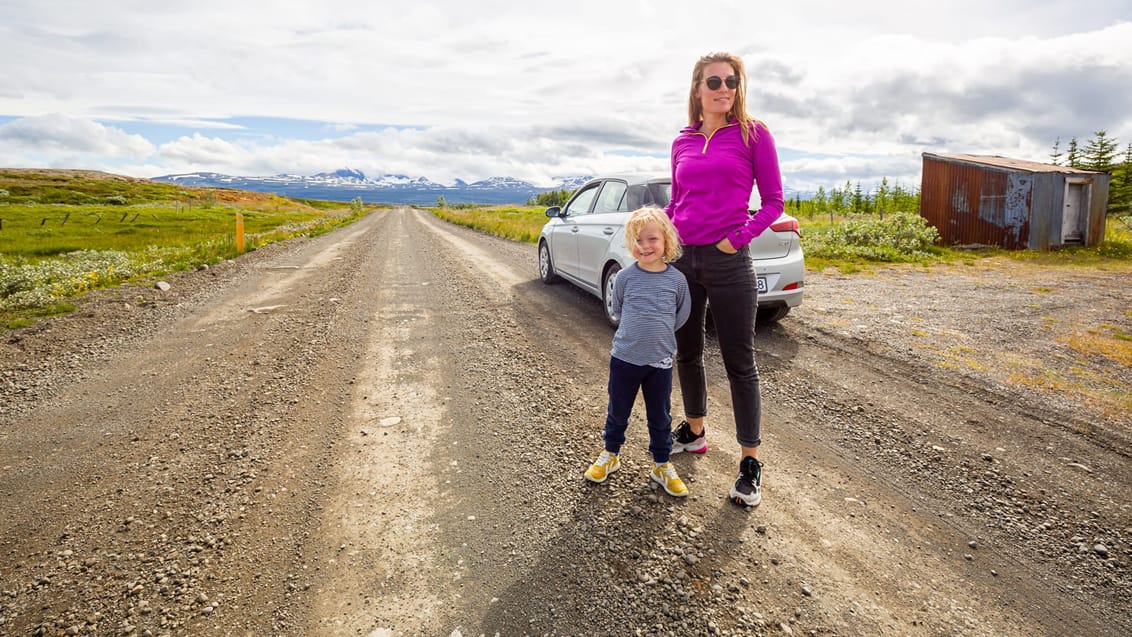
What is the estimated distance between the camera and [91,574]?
2207 mm

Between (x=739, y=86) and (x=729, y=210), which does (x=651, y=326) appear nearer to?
(x=729, y=210)

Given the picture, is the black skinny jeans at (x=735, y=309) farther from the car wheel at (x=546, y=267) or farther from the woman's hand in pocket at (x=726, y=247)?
the car wheel at (x=546, y=267)

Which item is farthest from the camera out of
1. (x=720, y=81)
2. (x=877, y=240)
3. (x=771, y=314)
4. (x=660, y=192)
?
(x=877, y=240)

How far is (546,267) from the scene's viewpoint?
908cm

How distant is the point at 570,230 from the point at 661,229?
4961 millimetres

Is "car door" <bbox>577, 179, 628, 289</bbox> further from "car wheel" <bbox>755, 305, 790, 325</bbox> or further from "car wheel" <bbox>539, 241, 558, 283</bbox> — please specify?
"car wheel" <bbox>755, 305, 790, 325</bbox>

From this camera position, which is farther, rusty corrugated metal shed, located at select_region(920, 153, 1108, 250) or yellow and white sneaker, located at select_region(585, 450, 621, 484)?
rusty corrugated metal shed, located at select_region(920, 153, 1108, 250)

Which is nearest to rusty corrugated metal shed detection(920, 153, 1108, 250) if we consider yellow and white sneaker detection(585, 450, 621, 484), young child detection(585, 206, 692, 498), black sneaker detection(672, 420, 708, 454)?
black sneaker detection(672, 420, 708, 454)

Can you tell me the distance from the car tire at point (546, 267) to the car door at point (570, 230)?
0.50m

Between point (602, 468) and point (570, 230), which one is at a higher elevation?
point (570, 230)

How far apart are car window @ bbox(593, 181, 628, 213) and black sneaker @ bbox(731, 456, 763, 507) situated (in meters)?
3.78

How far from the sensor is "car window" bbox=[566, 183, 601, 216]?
23.6 feet

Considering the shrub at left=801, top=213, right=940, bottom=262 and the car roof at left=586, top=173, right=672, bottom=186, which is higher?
the car roof at left=586, top=173, right=672, bottom=186

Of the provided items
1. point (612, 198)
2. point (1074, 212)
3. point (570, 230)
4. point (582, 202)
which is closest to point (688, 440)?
point (612, 198)
